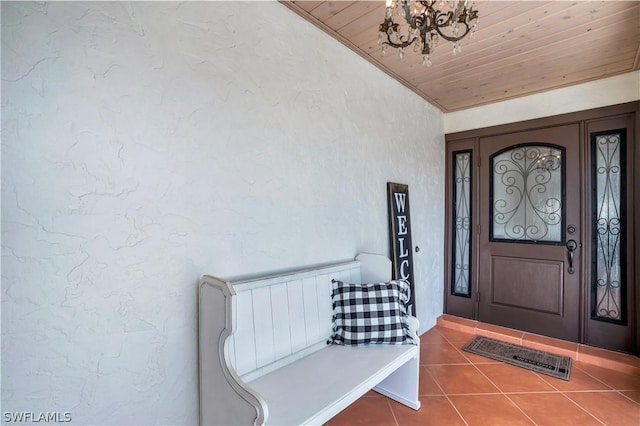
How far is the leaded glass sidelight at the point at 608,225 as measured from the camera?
2721mm

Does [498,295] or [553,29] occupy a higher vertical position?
[553,29]

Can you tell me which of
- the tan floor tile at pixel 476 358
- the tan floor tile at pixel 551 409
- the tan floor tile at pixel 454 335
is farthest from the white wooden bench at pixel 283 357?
the tan floor tile at pixel 454 335

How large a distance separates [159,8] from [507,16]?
78.3 inches

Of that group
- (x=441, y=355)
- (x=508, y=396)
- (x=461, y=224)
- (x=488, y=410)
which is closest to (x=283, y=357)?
(x=488, y=410)

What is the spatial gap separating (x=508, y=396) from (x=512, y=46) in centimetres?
251

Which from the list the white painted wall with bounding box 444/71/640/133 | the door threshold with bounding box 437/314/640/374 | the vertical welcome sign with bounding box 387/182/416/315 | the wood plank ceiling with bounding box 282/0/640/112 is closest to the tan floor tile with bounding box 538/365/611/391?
the door threshold with bounding box 437/314/640/374

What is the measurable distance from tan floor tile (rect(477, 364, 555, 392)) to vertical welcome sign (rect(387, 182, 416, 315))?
752 mm

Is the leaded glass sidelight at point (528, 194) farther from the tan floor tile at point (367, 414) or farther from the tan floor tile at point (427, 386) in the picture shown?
the tan floor tile at point (367, 414)

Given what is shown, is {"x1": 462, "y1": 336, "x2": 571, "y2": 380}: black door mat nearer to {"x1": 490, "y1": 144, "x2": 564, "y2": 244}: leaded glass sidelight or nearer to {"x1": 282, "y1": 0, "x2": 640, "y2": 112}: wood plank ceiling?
{"x1": 490, "y1": 144, "x2": 564, "y2": 244}: leaded glass sidelight

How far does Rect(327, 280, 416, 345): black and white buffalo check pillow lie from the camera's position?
1.86 meters

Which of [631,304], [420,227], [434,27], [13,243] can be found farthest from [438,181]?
[13,243]

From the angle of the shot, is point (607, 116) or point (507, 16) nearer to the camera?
point (507, 16)

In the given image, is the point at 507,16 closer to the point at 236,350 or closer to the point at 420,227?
the point at 420,227

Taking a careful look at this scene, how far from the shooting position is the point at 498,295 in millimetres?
3332
